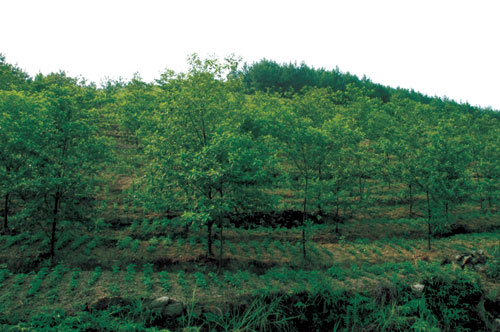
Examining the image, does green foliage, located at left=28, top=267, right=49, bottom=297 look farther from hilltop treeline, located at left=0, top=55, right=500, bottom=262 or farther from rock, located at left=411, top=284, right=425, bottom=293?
rock, located at left=411, top=284, right=425, bottom=293

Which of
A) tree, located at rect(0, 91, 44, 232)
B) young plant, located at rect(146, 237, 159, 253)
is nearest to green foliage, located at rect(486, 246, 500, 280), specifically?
young plant, located at rect(146, 237, 159, 253)

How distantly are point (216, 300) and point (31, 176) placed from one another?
9.03 meters

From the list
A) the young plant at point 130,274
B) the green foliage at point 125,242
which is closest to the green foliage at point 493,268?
the young plant at point 130,274

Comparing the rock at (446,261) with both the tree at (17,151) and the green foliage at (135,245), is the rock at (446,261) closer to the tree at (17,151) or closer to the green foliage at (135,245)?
the green foliage at (135,245)

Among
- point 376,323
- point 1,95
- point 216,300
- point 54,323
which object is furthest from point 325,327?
point 1,95

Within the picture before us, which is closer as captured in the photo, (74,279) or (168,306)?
(168,306)

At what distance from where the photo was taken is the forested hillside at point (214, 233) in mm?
9953

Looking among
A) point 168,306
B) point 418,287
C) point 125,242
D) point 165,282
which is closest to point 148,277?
point 165,282

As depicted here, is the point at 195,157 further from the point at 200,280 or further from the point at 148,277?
the point at 148,277

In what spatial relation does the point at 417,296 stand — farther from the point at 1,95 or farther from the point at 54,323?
the point at 1,95

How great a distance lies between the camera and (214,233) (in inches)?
679

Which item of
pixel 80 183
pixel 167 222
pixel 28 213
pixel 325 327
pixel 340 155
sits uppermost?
pixel 340 155

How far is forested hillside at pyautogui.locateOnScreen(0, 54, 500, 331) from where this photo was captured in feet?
32.7

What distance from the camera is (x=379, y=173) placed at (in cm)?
1984
